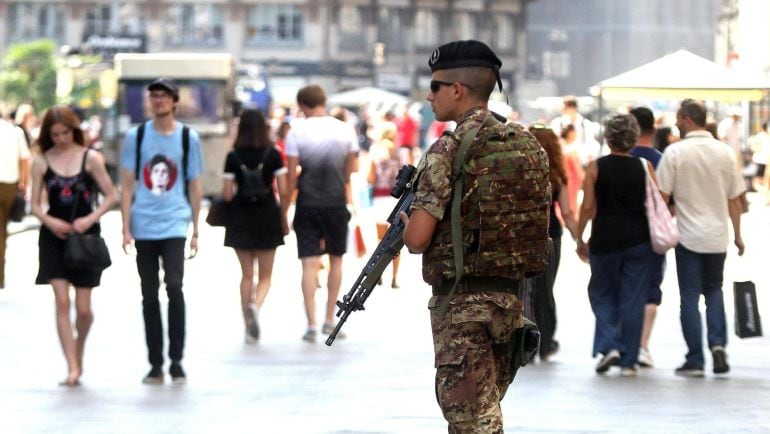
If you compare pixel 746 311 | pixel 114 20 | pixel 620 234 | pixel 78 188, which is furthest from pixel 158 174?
pixel 114 20

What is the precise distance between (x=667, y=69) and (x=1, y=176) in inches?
371

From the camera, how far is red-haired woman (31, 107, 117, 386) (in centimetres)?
1062

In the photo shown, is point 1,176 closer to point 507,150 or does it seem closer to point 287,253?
point 287,253

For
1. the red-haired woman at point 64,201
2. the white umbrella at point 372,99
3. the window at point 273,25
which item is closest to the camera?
the red-haired woman at point 64,201

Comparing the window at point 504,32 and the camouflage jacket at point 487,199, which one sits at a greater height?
the window at point 504,32

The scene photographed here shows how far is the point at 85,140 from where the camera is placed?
1081 cm

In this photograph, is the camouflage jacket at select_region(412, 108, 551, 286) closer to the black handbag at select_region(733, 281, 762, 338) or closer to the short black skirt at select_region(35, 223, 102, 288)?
the short black skirt at select_region(35, 223, 102, 288)

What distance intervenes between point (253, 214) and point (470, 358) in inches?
281

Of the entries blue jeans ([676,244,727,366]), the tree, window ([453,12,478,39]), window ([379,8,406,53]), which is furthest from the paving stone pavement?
window ([453,12,478,39])

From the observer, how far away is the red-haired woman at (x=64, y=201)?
10.6 metres

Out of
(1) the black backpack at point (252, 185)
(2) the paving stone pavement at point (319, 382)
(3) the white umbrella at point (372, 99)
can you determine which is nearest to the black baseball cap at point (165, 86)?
(2) the paving stone pavement at point (319, 382)

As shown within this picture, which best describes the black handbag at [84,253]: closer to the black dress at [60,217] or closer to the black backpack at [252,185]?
the black dress at [60,217]

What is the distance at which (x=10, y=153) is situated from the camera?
1750cm

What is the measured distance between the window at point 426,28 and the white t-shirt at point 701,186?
79875mm
